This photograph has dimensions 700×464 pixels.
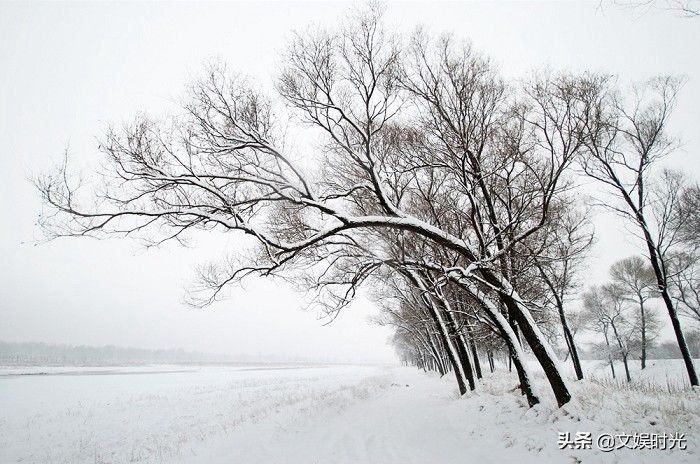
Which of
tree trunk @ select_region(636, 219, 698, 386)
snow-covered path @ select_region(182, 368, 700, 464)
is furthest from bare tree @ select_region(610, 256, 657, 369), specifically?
snow-covered path @ select_region(182, 368, 700, 464)

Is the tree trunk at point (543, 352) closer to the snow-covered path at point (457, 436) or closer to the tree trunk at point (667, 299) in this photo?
the snow-covered path at point (457, 436)

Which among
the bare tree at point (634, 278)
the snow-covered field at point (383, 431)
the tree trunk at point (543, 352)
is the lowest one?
the snow-covered field at point (383, 431)

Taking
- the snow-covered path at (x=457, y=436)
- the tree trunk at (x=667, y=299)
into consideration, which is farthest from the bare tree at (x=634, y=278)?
the snow-covered path at (x=457, y=436)

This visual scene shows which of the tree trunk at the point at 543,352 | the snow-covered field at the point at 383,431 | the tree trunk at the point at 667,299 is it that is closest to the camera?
the snow-covered field at the point at 383,431

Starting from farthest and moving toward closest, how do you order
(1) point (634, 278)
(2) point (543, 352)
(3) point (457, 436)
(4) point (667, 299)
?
1. (1) point (634, 278)
2. (4) point (667, 299)
3. (3) point (457, 436)
4. (2) point (543, 352)

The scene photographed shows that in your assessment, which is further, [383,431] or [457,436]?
[383,431]

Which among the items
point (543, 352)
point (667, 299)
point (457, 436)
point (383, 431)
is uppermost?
point (667, 299)

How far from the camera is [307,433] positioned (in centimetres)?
980

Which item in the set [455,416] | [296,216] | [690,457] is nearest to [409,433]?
[455,416]

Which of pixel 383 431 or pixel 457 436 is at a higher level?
pixel 457 436

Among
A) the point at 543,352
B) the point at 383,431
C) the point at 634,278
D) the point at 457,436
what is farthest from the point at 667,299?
the point at 634,278

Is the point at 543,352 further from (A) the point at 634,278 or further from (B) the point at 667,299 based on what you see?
(A) the point at 634,278

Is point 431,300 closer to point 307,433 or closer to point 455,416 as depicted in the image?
point 455,416

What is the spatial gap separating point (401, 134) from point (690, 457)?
8104 millimetres
